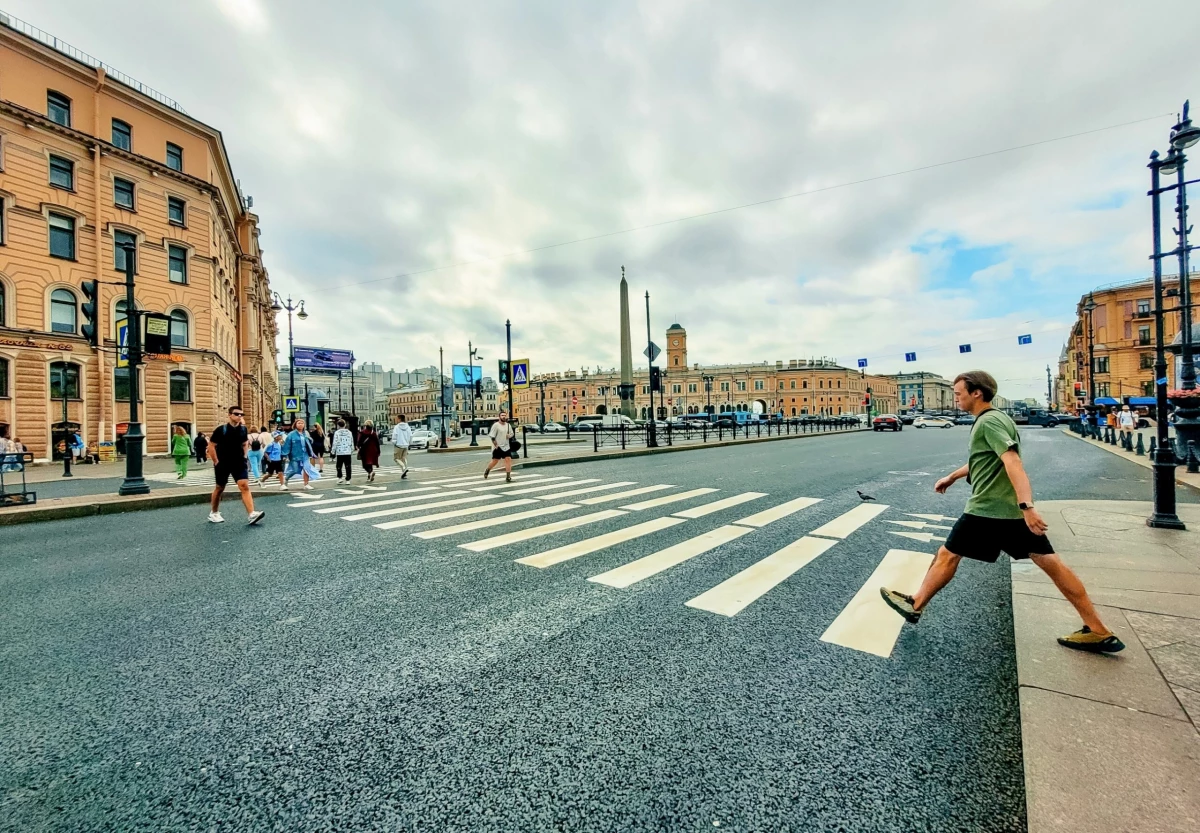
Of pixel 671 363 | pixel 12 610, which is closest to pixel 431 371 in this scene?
pixel 671 363

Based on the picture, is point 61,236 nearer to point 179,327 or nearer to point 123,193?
point 123,193

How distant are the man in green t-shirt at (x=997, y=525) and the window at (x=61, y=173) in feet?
118

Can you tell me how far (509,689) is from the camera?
117 inches

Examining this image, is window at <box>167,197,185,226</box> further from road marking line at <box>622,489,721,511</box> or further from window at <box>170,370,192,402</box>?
road marking line at <box>622,489,721,511</box>

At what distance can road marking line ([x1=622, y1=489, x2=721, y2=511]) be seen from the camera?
878 centimetres

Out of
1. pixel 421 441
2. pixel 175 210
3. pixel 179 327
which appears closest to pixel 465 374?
pixel 421 441

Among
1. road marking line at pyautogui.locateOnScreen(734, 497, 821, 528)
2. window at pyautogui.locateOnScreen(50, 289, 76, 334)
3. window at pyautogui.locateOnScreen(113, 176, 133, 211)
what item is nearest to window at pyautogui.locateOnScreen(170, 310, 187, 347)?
window at pyautogui.locateOnScreen(50, 289, 76, 334)

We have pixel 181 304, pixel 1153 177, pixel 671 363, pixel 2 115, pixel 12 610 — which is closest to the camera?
pixel 12 610

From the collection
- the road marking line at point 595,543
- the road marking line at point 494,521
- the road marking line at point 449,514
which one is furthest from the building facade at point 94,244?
the road marking line at point 595,543

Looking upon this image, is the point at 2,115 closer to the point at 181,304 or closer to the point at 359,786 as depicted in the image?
the point at 181,304

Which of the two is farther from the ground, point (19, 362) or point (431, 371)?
point (431, 371)

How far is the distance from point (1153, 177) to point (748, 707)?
9875mm

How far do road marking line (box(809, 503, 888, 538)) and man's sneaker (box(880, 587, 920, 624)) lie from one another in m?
2.78

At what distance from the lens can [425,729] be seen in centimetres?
260
